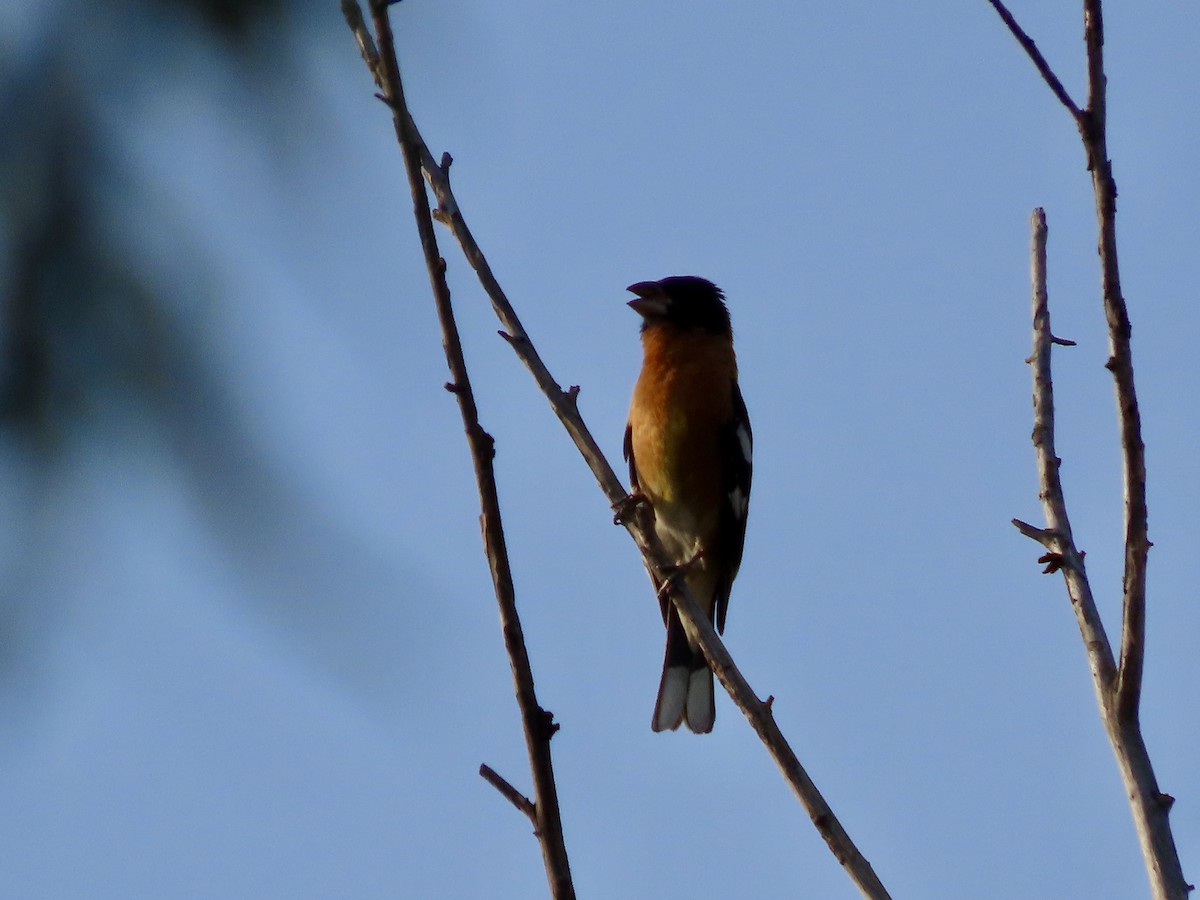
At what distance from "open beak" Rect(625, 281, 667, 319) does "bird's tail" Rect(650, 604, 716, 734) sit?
1.80 meters

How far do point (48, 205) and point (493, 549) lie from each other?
3.85 feet

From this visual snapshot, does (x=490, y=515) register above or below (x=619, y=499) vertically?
below

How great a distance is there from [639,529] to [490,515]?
1.83m

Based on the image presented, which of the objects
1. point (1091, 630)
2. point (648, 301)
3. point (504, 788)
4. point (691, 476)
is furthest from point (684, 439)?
point (504, 788)

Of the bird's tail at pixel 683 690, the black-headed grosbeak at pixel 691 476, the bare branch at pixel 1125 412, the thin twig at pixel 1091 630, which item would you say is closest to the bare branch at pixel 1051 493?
the thin twig at pixel 1091 630

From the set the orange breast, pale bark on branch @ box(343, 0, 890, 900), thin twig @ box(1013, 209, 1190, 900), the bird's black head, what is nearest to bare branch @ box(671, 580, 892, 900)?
pale bark on branch @ box(343, 0, 890, 900)

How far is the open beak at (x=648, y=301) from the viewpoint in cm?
826

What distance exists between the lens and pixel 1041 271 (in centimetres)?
383

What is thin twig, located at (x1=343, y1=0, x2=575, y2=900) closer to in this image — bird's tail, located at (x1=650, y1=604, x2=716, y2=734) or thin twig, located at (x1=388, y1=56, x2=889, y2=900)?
thin twig, located at (x1=388, y1=56, x2=889, y2=900)

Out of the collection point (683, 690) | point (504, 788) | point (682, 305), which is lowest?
point (504, 788)

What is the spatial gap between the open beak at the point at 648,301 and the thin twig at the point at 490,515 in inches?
227

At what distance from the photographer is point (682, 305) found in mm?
8344

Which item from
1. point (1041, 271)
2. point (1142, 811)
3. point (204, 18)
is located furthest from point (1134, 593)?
point (204, 18)

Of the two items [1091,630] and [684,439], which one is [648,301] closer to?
[684,439]
